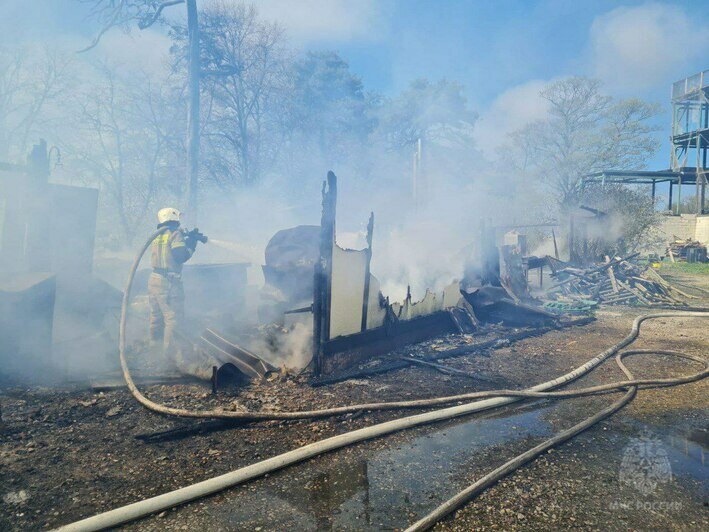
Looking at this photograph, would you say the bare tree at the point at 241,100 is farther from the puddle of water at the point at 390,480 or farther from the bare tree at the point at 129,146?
the puddle of water at the point at 390,480

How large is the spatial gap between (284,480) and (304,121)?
2047 cm

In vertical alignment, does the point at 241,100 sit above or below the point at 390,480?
above

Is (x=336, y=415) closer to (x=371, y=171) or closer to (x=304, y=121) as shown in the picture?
(x=304, y=121)

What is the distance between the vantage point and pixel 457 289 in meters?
8.38

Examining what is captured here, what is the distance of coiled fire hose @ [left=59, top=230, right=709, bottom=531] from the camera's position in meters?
2.66

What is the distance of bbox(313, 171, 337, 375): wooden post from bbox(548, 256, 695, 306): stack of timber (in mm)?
9023

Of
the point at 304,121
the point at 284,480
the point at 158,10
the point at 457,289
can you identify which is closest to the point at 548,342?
the point at 457,289

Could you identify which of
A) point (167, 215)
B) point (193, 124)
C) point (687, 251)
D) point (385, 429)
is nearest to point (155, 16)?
point (193, 124)

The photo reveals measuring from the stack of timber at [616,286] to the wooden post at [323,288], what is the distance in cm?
902

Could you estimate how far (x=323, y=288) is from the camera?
17.9 ft

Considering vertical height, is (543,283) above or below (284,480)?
above

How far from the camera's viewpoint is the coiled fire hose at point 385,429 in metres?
2.66

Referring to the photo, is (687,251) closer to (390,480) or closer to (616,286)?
(616,286)

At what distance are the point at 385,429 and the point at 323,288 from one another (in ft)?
6.96
